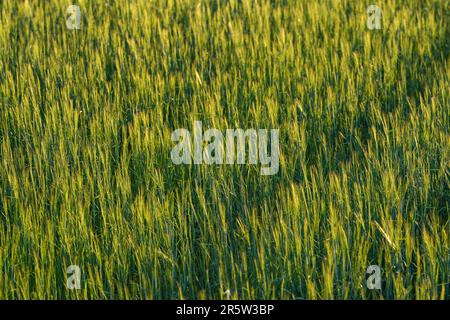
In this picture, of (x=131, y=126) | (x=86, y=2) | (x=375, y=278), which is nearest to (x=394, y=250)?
(x=375, y=278)

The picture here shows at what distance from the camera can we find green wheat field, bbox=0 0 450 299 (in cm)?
229

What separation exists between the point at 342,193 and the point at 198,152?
0.63m

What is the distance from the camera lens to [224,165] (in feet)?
9.17

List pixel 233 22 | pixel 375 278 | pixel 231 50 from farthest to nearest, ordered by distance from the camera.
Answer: pixel 233 22, pixel 231 50, pixel 375 278

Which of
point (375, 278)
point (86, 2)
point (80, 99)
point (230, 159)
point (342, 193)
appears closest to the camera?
point (375, 278)

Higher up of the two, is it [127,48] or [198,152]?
[127,48]

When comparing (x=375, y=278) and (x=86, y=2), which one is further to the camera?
(x=86, y=2)

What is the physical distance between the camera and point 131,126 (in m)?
3.01

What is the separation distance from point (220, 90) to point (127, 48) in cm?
85

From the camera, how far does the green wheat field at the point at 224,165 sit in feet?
7.53

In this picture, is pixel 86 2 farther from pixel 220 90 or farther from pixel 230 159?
pixel 230 159

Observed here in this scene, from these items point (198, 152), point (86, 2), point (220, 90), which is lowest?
point (198, 152)

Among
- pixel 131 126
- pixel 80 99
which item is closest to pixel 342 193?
pixel 131 126

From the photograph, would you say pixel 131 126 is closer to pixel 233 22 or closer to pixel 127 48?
pixel 127 48
